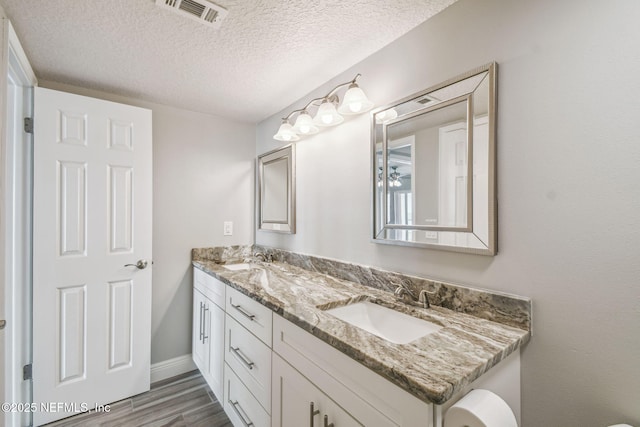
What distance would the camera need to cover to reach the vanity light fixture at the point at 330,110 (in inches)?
56.9

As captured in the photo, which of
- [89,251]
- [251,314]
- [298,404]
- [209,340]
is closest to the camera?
[298,404]

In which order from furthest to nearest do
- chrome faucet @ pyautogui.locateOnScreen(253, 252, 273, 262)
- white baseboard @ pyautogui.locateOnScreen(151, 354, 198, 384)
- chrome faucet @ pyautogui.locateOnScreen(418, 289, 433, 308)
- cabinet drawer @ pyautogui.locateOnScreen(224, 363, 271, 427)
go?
chrome faucet @ pyautogui.locateOnScreen(253, 252, 273, 262), white baseboard @ pyautogui.locateOnScreen(151, 354, 198, 384), cabinet drawer @ pyautogui.locateOnScreen(224, 363, 271, 427), chrome faucet @ pyautogui.locateOnScreen(418, 289, 433, 308)

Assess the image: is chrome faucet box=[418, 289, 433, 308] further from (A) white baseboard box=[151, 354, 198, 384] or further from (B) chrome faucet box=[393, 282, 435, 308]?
(A) white baseboard box=[151, 354, 198, 384]

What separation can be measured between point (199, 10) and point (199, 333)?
2.06m

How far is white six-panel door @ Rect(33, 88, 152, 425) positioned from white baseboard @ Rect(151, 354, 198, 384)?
0.17 metres

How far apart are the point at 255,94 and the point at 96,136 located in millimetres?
1080

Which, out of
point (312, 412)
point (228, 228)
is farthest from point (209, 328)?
point (312, 412)

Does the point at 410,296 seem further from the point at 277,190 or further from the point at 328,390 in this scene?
the point at 277,190

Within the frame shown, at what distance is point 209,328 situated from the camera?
1946 mm

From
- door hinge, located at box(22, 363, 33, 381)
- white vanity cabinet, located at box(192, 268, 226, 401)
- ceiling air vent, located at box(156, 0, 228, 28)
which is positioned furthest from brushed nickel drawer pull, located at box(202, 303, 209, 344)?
ceiling air vent, located at box(156, 0, 228, 28)

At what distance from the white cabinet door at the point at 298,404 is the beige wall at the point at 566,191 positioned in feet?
2.21

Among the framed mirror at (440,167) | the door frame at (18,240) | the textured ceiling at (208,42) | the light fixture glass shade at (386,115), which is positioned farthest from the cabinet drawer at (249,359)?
the textured ceiling at (208,42)

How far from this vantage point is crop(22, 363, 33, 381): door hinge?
1631 millimetres

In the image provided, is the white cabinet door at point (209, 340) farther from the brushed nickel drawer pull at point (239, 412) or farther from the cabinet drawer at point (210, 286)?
the brushed nickel drawer pull at point (239, 412)
